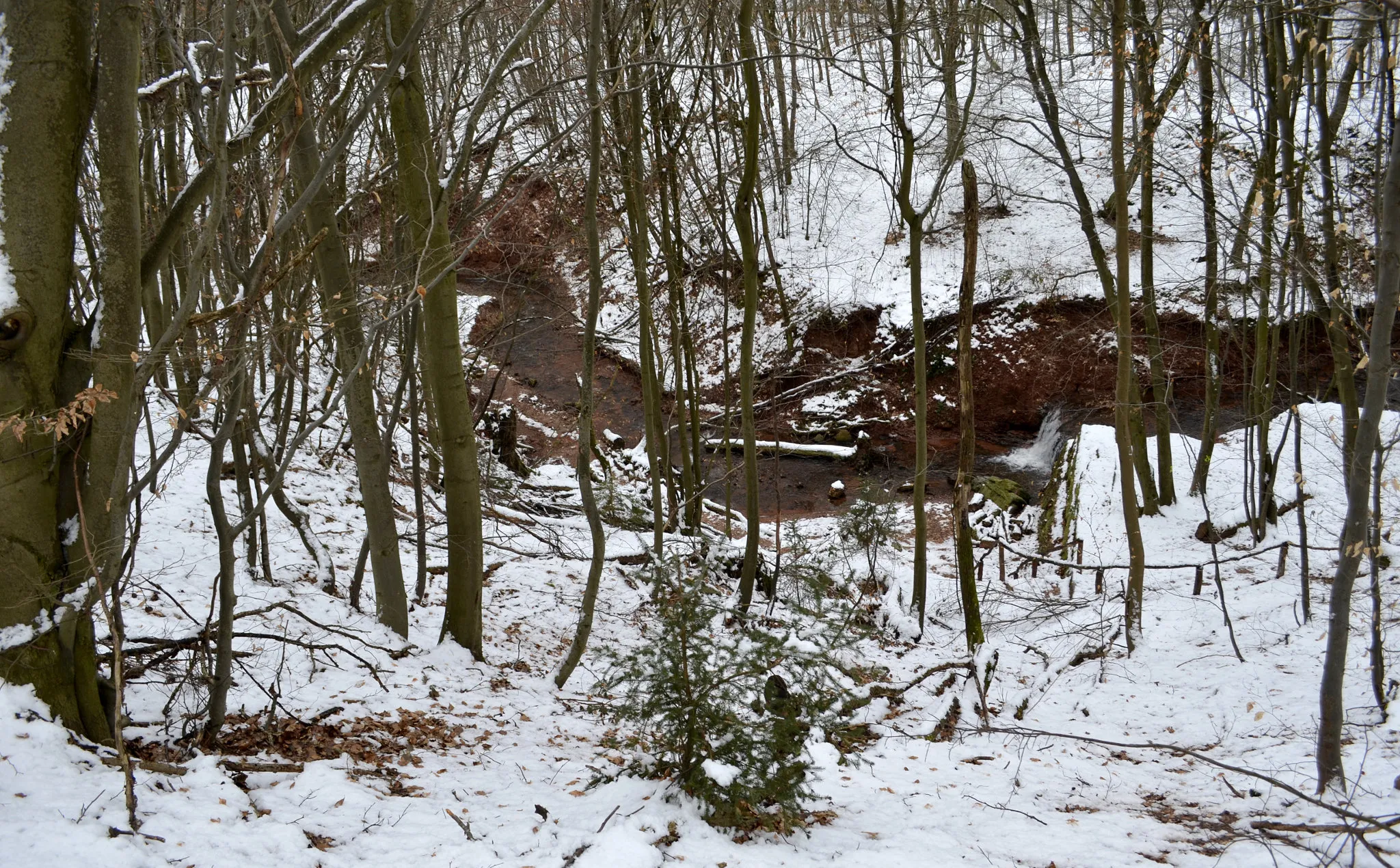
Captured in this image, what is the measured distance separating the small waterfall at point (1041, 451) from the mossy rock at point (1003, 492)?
1.48m

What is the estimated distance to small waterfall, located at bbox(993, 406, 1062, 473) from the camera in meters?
15.7

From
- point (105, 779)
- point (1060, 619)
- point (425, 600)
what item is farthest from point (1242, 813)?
point (425, 600)

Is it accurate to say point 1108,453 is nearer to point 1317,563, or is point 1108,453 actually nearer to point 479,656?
point 1317,563

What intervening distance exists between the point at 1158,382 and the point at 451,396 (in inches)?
384

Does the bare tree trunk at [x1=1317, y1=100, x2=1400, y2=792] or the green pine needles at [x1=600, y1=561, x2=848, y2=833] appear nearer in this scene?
the bare tree trunk at [x1=1317, y1=100, x2=1400, y2=792]

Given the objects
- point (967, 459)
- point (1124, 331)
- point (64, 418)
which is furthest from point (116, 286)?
point (1124, 331)

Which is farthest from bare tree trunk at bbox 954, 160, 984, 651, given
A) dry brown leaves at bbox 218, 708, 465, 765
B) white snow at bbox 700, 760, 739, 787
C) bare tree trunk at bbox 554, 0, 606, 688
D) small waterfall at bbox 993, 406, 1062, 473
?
small waterfall at bbox 993, 406, 1062, 473

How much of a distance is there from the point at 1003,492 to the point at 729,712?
1111 centimetres

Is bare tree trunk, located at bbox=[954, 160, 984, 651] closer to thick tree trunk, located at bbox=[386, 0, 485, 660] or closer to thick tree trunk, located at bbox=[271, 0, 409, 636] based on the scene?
thick tree trunk, located at bbox=[386, 0, 485, 660]

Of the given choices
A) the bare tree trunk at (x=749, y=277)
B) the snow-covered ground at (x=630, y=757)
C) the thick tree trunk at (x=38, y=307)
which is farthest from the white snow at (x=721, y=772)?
the bare tree trunk at (x=749, y=277)

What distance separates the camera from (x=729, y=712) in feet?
13.5

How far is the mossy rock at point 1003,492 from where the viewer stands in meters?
13.9

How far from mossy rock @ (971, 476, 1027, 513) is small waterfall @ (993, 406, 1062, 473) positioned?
4.85 feet

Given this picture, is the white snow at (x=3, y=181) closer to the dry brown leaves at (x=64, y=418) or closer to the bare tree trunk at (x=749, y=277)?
the dry brown leaves at (x=64, y=418)
